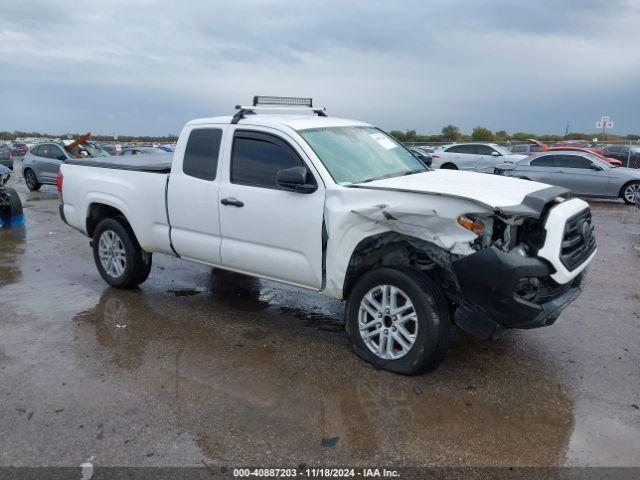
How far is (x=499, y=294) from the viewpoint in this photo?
11.9 feet

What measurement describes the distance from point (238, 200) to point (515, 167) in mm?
12381

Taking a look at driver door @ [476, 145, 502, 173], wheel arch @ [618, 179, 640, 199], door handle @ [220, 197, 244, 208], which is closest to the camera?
door handle @ [220, 197, 244, 208]

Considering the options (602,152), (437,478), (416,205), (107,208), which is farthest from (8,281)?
(602,152)

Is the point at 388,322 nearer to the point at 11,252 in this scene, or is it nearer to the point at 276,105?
the point at 276,105

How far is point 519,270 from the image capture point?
3555 millimetres

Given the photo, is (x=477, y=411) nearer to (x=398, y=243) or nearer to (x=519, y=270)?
(x=519, y=270)

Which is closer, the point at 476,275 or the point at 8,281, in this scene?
the point at 476,275

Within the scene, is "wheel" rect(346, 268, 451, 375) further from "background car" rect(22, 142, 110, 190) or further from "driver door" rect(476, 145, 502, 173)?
"driver door" rect(476, 145, 502, 173)

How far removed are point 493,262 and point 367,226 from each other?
3.29 feet

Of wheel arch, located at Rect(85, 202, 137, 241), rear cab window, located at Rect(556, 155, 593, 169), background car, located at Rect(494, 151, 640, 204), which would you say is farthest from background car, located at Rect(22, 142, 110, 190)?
rear cab window, located at Rect(556, 155, 593, 169)

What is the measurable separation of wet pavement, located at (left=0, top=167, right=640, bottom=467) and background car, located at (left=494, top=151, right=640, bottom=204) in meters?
9.37

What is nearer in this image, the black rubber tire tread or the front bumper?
the front bumper

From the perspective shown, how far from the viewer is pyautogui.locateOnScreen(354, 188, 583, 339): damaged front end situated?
3.62 meters

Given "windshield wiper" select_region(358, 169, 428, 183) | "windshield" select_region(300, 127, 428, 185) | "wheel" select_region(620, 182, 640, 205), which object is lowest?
"wheel" select_region(620, 182, 640, 205)
